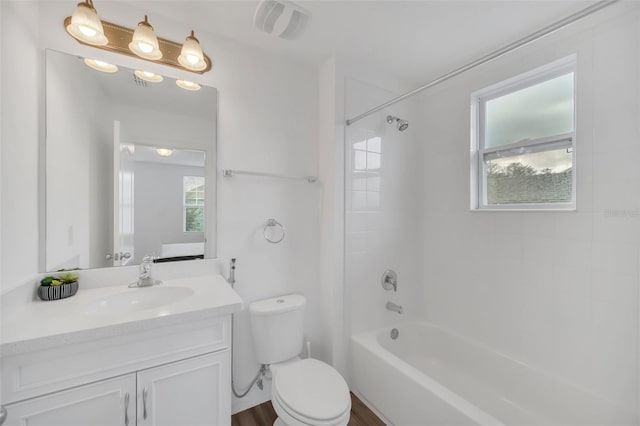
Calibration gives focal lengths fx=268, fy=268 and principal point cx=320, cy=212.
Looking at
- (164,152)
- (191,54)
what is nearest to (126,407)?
(164,152)

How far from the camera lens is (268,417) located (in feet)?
5.63

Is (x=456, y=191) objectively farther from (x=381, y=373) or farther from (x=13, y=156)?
(x=13, y=156)

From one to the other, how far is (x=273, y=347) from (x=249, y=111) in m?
1.54

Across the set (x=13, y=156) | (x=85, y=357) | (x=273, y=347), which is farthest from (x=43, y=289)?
(x=273, y=347)

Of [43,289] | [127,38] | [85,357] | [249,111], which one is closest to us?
[85,357]

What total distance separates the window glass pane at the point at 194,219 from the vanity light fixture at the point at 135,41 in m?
0.85

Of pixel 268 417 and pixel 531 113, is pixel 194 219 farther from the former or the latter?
pixel 531 113

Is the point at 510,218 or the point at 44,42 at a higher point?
the point at 44,42

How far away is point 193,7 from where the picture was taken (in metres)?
1.50

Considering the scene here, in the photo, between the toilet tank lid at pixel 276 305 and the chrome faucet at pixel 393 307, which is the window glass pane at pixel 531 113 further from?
the toilet tank lid at pixel 276 305

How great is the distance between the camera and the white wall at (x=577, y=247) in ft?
4.50

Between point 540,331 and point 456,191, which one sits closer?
point 540,331

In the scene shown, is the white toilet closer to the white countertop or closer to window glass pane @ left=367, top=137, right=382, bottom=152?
the white countertop

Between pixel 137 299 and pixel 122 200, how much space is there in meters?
0.54
